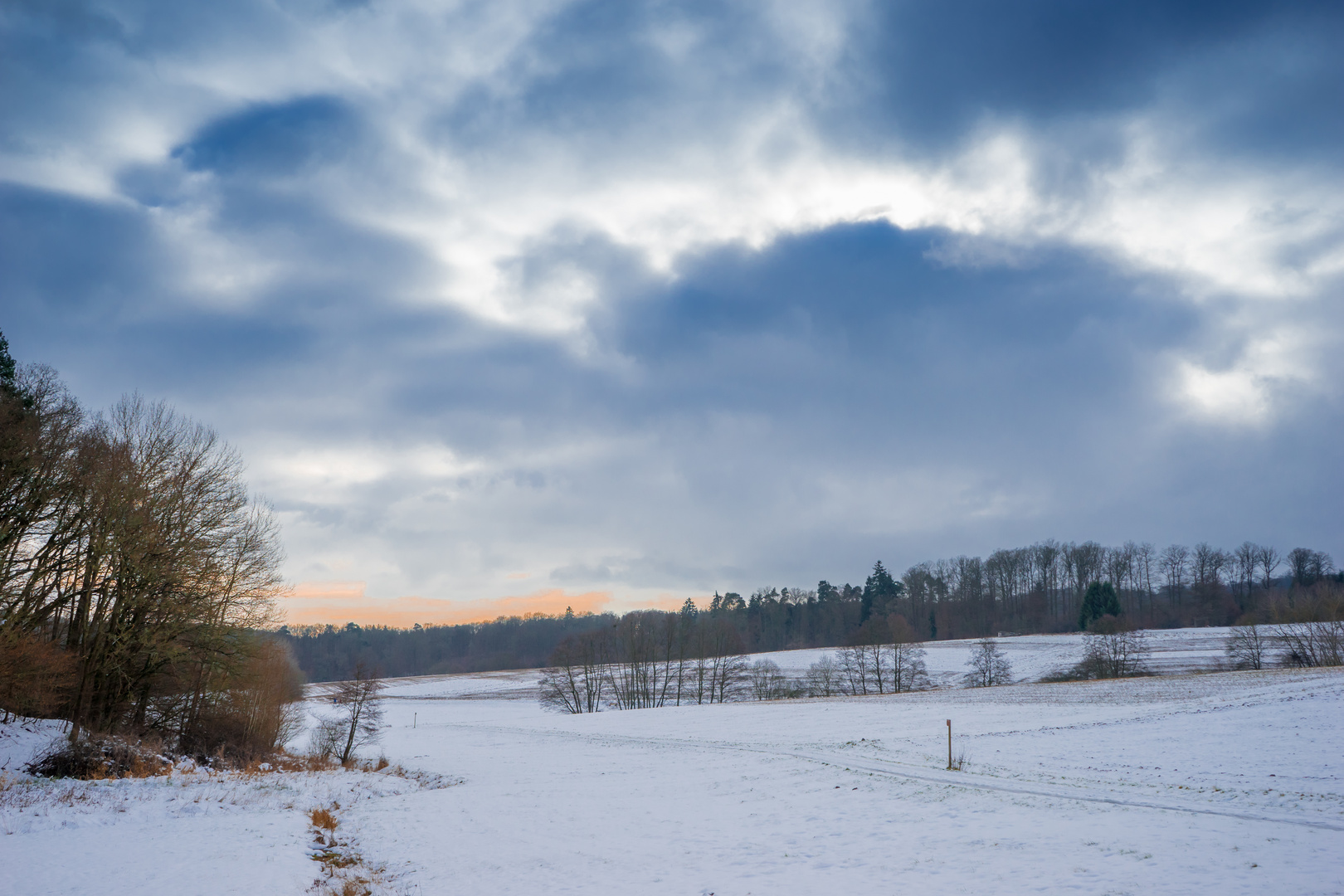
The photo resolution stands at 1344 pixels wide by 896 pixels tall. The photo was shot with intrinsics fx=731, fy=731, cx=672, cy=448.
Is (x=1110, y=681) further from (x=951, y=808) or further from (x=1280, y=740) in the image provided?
(x=951, y=808)

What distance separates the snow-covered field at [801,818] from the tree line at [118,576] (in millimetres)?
5057

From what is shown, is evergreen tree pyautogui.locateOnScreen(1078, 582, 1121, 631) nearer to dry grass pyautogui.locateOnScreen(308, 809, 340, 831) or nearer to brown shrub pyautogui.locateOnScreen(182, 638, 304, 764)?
brown shrub pyautogui.locateOnScreen(182, 638, 304, 764)

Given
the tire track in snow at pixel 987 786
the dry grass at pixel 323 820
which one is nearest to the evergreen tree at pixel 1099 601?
the tire track in snow at pixel 987 786

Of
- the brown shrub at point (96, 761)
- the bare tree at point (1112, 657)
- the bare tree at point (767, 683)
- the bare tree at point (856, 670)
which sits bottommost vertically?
the bare tree at point (767, 683)

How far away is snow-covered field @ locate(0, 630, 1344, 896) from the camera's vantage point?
42.1 feet

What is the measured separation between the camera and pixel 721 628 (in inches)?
4163

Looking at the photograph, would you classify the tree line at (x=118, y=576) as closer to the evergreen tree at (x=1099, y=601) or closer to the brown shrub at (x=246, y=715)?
the brown shrub at (x=246, y=715)

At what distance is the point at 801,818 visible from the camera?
751 inches

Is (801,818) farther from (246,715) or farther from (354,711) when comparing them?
(354,711)

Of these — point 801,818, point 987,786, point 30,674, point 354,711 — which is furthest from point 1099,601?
point 30,674

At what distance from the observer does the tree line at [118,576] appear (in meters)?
25.8

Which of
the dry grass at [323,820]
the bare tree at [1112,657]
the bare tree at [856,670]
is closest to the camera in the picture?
the dry grass at [323,820]

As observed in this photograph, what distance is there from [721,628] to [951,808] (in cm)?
8903

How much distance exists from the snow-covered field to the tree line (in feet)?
16.6
